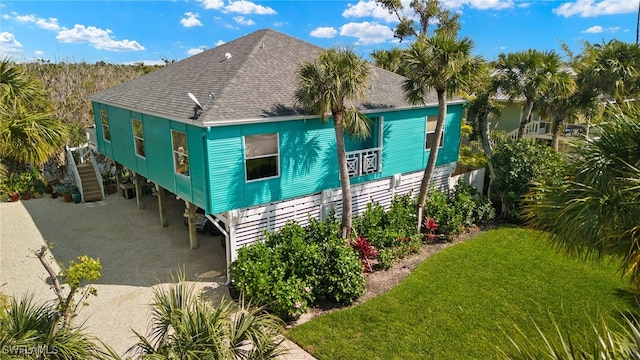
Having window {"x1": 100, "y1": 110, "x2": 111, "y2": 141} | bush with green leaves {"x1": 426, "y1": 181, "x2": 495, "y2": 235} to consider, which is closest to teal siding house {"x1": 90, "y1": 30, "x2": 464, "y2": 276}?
window {"x1": 100, "y1": 110, "x2": 111, "y2": 141}

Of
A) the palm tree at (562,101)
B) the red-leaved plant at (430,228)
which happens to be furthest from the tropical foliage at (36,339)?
the palm tree at (562,101)

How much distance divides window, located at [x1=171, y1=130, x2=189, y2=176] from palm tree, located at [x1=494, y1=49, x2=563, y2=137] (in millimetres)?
13097

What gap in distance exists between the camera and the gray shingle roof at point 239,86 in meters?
11.8

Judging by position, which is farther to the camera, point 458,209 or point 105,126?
point 105,126

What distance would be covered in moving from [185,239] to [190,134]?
5643 mm

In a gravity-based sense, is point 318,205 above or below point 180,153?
below

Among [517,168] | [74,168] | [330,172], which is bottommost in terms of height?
[74,168]

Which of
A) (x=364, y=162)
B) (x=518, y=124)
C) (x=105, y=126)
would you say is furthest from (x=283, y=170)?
(x=518, y=124)

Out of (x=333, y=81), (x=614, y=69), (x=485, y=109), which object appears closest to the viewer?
(x=333, y=81)

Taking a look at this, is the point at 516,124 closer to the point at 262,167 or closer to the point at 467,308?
the point at 467,308

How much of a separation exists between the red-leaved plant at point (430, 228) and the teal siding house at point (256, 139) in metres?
1.75

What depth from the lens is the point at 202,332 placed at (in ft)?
18.2

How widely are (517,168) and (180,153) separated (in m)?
13.3

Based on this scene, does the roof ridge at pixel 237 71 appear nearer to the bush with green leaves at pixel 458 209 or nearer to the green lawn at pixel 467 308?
the green lawn at pixel 467 308
